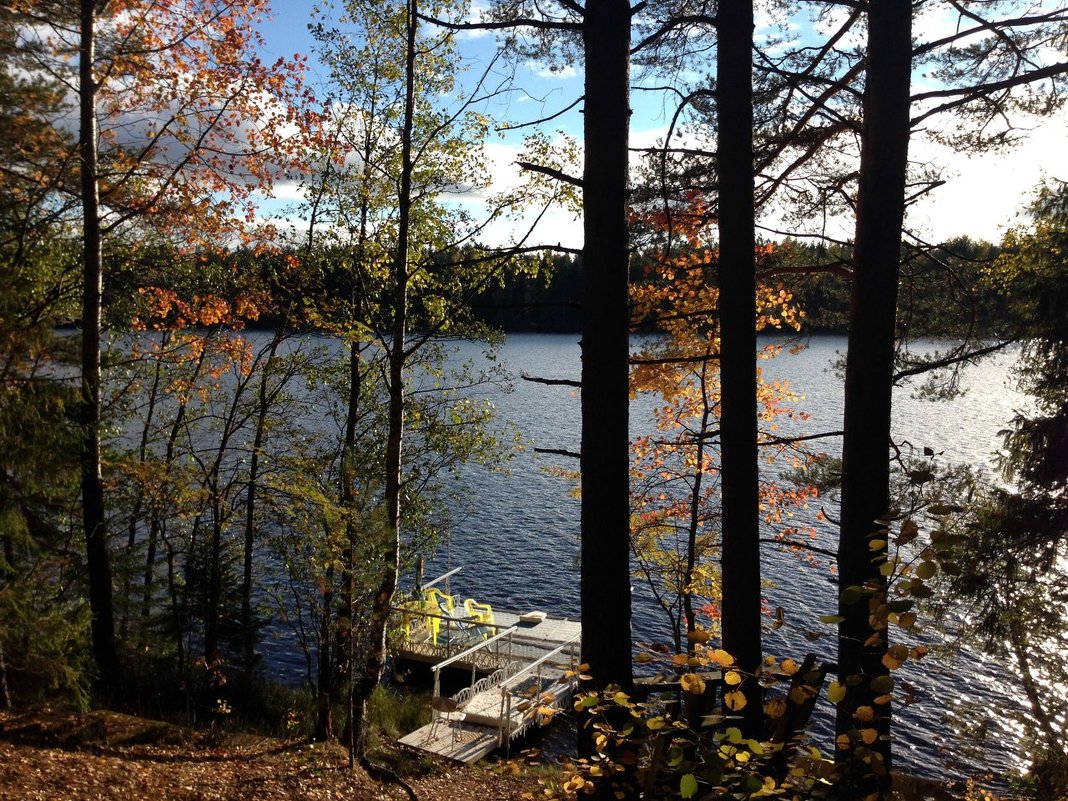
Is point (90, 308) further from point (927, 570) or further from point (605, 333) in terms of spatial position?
point (927, 570)

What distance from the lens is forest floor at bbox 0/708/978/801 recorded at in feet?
22.4

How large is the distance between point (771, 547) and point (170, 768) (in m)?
16.9

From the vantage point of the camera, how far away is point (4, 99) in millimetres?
8250

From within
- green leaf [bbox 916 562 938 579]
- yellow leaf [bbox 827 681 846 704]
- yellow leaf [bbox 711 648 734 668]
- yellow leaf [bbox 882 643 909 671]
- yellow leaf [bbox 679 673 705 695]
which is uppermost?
green leaf [bbox 916 562 938 579]

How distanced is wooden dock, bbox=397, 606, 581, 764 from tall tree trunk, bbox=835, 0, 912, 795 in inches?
291

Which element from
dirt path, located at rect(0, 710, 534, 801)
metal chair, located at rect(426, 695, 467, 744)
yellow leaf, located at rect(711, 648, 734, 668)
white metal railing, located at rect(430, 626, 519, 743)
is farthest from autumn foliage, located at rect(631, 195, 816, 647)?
yellow leaf, located at rect(711, 648, 734, 668)

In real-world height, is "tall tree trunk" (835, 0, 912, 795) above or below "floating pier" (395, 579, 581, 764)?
above

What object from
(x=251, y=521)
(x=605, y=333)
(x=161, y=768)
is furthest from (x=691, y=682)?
(x=251, y=521)

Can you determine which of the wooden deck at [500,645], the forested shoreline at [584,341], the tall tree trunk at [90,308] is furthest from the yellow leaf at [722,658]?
the wooden deck at [500,645]

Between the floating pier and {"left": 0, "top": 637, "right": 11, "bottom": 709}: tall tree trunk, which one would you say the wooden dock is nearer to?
the floating pier

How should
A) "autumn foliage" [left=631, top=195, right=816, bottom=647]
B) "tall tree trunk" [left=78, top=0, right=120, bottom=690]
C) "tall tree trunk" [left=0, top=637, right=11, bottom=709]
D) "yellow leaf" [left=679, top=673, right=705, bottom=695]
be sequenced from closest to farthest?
"yellow leaf" [left=679, top=673, right=705, bottom=695]
"tall tree trunk" [left=0, top=637, right=11, bottom=709]
"tall tree trunk" [left=78, top=0, right=120, bottom=690]
"autumn foliage" [left=631, top=195, right=816, bottom=647]

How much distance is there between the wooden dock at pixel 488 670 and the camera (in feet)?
44.2

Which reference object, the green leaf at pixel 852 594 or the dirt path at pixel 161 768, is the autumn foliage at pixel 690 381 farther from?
the green leaf at pixel 852 594

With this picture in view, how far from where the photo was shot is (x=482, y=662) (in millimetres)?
16703
